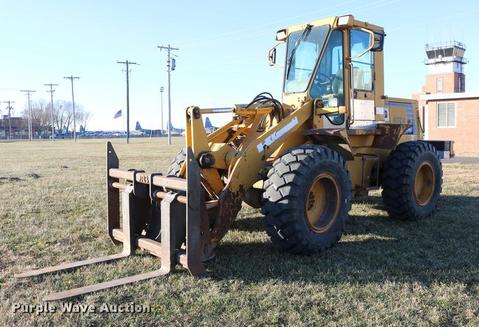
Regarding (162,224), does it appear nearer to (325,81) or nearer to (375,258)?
(375,258)

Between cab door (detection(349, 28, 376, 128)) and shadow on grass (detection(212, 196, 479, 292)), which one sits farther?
cab door (detection(349, 28, 376, 128))

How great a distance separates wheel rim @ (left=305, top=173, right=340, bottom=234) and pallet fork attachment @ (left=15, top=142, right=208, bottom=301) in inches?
58.1

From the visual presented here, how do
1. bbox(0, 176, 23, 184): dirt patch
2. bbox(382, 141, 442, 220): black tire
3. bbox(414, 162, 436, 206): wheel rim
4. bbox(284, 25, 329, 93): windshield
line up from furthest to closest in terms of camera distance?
bbox(0, 176, 23, 184): dirt patch < bbox(414, 162, 436, 206): wheel rim < bbox(382, 141, 442, 220): black tire < bbox(284, 25, 329, 93): windshield

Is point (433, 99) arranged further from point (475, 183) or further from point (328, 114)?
point (328, 114)

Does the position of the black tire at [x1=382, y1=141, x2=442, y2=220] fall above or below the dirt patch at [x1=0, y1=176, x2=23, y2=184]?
above

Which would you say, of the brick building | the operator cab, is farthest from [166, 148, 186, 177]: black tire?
the brick building

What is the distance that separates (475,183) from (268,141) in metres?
7.90

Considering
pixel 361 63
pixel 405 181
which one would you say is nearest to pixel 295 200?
pixel 405 181

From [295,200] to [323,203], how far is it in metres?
0.89

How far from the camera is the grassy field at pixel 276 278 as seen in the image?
3.95m

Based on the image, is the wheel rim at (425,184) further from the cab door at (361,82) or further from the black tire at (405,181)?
the cab door at (361,82)

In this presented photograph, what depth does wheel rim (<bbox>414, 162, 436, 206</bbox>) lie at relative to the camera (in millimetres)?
7875

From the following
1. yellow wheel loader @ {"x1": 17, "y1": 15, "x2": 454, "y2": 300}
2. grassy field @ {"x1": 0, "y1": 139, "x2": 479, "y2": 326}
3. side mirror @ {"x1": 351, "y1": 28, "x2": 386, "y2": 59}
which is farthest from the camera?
side mirror @ {"x1": 351, "y1": 28, "x2": 386, "y2": 59}

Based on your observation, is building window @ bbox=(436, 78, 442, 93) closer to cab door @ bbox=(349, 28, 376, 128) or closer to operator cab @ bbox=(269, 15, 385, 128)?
cab door @ bbox=(349, 28, 376, 128)
